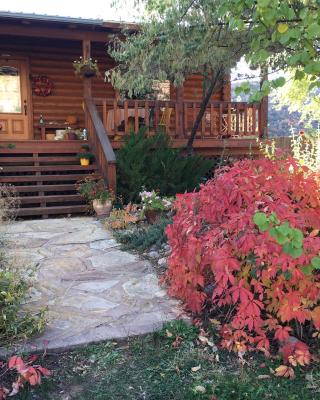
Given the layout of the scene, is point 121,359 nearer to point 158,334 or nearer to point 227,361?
point 158,334

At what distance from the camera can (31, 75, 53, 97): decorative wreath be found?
10.5 m

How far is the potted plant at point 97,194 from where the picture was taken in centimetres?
662

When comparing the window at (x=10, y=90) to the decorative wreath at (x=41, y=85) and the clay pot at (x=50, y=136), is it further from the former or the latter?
the clay pot at (x=50, y=136)

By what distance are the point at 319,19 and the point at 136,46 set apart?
4524 mm

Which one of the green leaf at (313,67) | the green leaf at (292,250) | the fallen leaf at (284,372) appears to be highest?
the green leaf at (313,67)

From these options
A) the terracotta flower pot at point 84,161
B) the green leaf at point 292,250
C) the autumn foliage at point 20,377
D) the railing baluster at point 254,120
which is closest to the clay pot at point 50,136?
the terracotta flower pot at point 84,161

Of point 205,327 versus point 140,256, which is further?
point 140,256

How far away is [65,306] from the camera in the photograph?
3256 millimetres

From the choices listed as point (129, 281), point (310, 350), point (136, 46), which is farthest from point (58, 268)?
point (136, 46)

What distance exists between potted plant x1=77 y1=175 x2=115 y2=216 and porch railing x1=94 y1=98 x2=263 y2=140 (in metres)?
1.47

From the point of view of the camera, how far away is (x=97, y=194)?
6.75 meters

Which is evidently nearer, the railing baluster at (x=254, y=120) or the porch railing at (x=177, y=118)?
the porch railing at (x=177, y=118)

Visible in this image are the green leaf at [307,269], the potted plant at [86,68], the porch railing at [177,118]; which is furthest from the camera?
the potted plant at [86,68]

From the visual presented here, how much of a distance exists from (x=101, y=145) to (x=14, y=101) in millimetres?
4455
